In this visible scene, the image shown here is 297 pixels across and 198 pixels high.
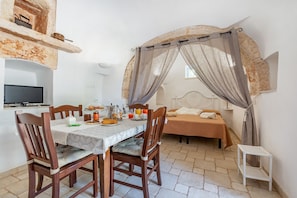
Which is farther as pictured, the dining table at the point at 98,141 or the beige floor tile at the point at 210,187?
the beige floor tile at the point at 210,187

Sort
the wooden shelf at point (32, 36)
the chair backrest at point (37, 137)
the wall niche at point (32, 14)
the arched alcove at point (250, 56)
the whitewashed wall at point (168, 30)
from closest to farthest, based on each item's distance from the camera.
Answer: the chair backrest at point (37, 137) < the whitewashed wall at point (168, 30) < the wooden shelf at point (32, 36) < the wall niche at point (32, 14) < the arched alcove at point (250, 56)

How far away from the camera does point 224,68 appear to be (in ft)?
8.19

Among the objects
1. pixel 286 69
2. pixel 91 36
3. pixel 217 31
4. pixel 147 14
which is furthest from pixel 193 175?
pixel 91 36

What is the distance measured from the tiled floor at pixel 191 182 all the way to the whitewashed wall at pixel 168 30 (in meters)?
0.27

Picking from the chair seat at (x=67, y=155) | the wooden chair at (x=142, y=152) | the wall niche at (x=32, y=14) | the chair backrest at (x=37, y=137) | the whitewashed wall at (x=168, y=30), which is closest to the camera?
the chair backrest at (x=37, y=137)

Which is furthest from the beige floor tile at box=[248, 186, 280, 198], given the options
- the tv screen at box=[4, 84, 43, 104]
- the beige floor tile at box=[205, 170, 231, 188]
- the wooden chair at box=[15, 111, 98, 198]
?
the tv screen at box=[4, 84, 43, 104]

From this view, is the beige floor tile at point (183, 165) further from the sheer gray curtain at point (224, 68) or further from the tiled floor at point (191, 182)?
the sheer gray curtain at point (224, 68)

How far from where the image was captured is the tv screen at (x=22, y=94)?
2305mm

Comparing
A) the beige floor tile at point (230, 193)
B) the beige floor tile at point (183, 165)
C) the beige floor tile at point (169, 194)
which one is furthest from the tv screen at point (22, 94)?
the beige floor tile at point (230, 193)

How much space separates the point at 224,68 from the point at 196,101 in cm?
332

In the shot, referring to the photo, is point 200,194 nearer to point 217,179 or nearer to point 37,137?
point 217,179

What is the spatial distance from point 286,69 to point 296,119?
57cm

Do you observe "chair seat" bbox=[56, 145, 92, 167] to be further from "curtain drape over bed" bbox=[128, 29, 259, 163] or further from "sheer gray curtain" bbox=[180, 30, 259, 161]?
"sheer gray curtain" bbox=[180, 30, 259, 161]

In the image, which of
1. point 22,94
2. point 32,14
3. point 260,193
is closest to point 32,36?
point 32,14
